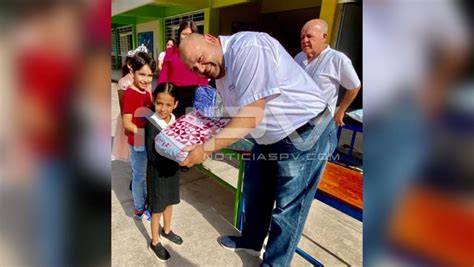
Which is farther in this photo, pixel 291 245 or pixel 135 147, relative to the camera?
pixel 135 147

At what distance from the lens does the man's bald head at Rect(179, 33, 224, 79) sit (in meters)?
Result: 1.28

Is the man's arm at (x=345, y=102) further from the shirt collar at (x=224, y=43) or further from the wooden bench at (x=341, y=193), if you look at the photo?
the shirt collar at (x=224, y=43)

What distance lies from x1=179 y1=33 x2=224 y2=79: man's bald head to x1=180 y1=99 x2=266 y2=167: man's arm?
0.25 metres

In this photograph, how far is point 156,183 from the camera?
190 centimetres

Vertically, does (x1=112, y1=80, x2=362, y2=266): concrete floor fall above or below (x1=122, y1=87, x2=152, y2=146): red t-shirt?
below

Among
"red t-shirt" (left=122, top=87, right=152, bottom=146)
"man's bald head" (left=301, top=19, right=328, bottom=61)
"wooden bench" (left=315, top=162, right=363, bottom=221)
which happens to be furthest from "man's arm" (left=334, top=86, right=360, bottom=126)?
"red t-shirt" (left=122, top=87, right=152, bottom=146)

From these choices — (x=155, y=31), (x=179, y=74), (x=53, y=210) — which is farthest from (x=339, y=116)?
(x=155, y=31)

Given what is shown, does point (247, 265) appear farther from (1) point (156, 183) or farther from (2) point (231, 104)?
(2) point (231, 104)

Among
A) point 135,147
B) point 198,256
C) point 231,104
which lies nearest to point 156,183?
point 135,147

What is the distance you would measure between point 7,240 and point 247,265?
1.94 metres

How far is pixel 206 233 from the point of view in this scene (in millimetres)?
2350

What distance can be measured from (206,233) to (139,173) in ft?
2.38

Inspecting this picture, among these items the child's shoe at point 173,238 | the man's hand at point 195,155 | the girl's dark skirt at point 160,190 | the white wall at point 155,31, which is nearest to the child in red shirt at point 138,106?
the girl's dark skirt at point 160,190

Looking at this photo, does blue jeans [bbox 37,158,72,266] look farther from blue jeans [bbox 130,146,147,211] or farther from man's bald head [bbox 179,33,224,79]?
blue jeans [bbox 130,146,147,211]
